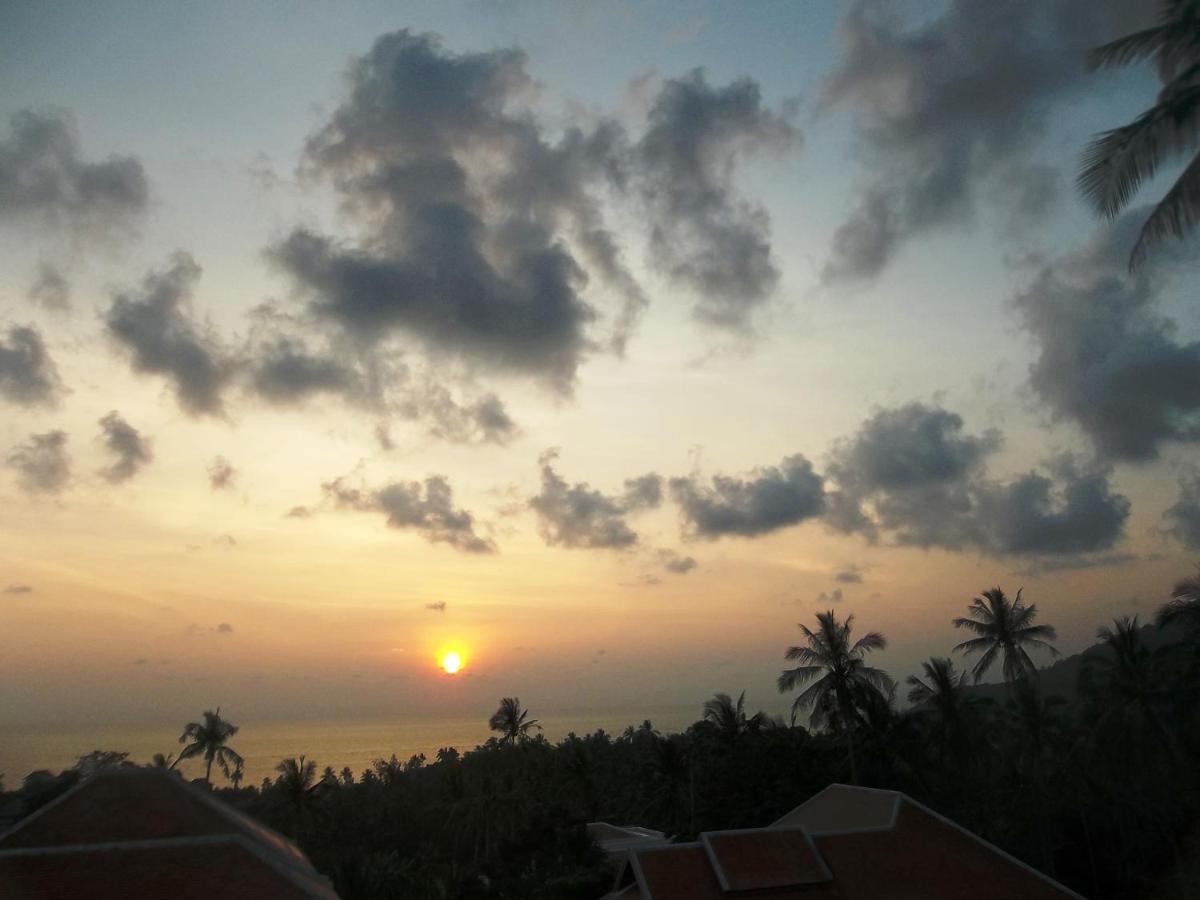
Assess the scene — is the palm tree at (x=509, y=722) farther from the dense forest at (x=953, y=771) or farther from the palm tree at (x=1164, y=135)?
the palm tree at (x=1164, y=135)

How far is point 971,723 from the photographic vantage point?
32.4 meters

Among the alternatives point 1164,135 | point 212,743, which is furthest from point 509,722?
point 1164,135

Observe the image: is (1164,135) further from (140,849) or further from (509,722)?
(509,722)

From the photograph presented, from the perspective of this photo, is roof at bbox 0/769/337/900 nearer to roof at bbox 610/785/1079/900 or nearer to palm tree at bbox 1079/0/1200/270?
roof at bbox 610/785/1079/900

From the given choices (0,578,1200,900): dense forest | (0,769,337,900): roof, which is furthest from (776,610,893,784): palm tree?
(0,769,337,900): roof

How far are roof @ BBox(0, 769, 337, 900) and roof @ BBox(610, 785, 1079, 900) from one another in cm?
833

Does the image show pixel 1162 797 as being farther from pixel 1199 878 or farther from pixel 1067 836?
pixel 1199 878

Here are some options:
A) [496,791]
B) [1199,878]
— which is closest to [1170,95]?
[1199,878]

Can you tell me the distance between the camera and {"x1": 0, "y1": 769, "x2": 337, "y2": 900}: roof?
14258 mm

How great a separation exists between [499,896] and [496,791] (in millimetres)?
23063

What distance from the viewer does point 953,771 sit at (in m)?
32.3

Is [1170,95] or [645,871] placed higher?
[1170,95]

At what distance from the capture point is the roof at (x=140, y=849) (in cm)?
1426

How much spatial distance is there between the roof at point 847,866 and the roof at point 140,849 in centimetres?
833
